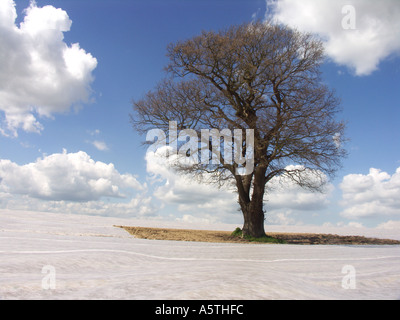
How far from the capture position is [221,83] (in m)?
14.7

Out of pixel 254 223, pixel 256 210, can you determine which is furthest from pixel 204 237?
pixel 256 210

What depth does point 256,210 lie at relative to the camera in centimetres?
1468

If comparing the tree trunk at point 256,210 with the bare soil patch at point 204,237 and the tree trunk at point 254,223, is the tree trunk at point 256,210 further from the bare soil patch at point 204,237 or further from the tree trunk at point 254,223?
the bare soil patch at point 204,237

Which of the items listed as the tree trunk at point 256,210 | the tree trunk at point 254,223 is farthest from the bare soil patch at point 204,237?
the tree trunk at point 256,210

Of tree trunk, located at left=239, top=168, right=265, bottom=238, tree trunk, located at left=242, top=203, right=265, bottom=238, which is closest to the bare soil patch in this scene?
tree trunk, located at left=242, top=203, right=265, bottom=238

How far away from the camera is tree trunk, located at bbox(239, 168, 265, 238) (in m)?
14.5

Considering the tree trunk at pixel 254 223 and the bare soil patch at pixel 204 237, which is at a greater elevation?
the tree trunk at pixel 254 223

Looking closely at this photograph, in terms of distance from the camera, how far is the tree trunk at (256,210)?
14.5m

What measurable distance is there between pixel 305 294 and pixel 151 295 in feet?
4.38

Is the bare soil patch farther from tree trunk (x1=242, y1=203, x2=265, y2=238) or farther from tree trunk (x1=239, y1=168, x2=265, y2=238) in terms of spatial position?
tree trunk (x1=239, y1=168, x2=265, y2=238)

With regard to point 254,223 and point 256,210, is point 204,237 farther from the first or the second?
point 256,210
